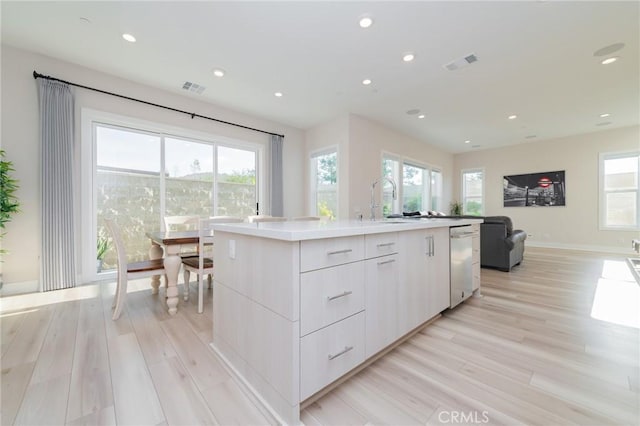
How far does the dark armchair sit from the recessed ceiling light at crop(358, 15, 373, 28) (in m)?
3.52

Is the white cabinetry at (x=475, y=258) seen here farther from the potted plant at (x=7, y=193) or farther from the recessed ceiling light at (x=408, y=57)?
the potted plant at (x=7, y=193)

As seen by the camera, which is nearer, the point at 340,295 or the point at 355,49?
the point at 340,295

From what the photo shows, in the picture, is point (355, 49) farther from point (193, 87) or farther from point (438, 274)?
point (438, 274)

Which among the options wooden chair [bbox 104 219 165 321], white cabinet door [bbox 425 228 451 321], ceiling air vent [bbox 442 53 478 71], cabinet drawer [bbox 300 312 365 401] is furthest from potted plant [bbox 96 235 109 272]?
ceiling air vent [bbox 442 53 478 71]

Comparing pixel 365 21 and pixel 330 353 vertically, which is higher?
pixel 365 21

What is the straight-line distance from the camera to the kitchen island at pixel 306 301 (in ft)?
3.63

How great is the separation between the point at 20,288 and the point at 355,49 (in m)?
4.98

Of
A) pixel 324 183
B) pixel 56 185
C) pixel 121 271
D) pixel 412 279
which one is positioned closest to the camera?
pixel 412 279

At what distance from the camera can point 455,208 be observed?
318 inches

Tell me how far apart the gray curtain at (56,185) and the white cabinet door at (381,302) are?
12.8 feet

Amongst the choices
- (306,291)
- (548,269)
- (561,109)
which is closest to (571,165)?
(561,109)

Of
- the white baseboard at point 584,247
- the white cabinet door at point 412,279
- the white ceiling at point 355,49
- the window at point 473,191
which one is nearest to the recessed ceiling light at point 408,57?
the white ceiling at point 355,49

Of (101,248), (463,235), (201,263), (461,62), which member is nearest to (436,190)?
(461,62)

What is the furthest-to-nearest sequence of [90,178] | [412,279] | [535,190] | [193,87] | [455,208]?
1. [455,208]
2. [535,190]
3. [193,87]
4. [90,178]
5. [412,279]
